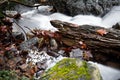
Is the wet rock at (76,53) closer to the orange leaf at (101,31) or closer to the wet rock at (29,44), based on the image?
the orange leaf at (101,31)

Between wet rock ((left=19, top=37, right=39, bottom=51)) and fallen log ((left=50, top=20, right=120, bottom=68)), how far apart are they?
705 mm

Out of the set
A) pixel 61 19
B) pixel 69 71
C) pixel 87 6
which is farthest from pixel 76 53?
pixel 87 6

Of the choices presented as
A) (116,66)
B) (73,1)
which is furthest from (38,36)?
(73,1)

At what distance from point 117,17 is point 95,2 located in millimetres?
921

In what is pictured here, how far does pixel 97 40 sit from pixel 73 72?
175cm

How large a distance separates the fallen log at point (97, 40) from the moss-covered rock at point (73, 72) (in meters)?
1.43

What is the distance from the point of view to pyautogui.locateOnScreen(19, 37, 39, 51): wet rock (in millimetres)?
6532

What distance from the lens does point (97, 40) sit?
6.10 metres

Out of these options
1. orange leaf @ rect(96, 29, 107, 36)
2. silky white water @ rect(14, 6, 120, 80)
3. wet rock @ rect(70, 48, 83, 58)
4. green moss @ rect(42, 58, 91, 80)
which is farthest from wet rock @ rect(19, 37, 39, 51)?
green moss @ rect(42, 58, 91, 80)

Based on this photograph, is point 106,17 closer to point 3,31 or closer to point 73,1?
point 73,1

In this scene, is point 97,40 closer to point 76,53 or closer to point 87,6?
point 76,53

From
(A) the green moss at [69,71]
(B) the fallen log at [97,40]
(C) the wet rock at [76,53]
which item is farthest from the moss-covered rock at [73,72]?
(B) the fallen log at [97,40]

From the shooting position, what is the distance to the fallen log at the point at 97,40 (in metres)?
5.98

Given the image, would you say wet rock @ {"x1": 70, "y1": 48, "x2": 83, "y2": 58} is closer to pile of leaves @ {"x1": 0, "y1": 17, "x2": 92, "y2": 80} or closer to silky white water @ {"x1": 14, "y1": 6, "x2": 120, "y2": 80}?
pile of leaves @ {"x1": 0, "y1": 17, "x2": 92, "y2": 80}
